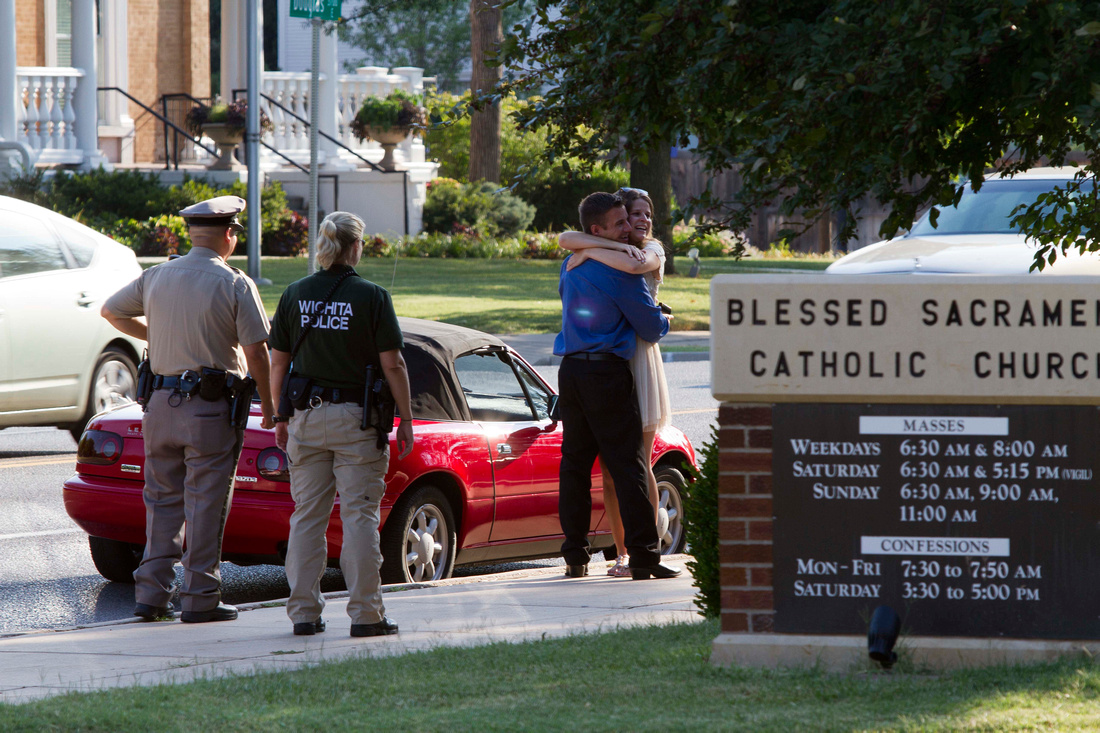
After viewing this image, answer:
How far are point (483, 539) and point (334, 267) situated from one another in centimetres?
223

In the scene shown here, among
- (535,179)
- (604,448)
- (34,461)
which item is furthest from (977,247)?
(535,179)

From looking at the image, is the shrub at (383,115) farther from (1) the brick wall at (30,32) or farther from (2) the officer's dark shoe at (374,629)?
(2) the officer's dark shoe at (374,629)

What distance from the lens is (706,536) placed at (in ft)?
20.5

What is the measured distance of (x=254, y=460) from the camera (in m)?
7.42

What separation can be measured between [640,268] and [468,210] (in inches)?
958

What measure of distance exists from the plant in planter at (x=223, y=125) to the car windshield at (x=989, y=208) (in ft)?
58.6

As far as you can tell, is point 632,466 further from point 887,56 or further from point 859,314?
point 887,56

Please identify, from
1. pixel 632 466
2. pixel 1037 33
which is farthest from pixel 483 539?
pixel 1037 33

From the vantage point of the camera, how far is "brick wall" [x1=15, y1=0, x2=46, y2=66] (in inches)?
1133

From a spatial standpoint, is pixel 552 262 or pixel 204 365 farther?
pixel 552 262

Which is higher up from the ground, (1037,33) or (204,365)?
(1037,33)

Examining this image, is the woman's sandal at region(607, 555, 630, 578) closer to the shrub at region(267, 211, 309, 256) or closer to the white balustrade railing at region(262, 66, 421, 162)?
the shrub at region(267, 211, 309, 256)

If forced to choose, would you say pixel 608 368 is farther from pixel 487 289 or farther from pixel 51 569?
pixel 487 289

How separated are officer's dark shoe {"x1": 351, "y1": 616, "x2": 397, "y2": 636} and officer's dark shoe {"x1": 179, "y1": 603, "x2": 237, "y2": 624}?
85 cm
